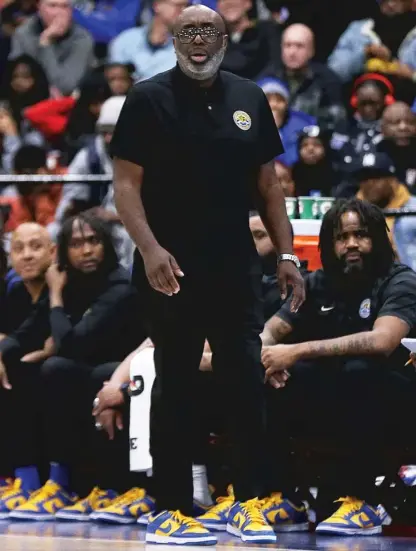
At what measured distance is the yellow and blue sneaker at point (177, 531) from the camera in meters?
5.27

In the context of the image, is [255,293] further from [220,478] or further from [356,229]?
[220,478]

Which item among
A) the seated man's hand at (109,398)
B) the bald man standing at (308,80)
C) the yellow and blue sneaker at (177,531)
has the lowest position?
the yellow and blue sneaker at (177,531)

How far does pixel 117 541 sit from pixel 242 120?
1.71 m

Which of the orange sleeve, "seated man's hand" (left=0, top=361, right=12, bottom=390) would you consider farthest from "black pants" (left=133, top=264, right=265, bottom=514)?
the orange sleeve

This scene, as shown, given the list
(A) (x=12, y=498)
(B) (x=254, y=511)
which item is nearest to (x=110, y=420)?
(A) (x=12, y=498)

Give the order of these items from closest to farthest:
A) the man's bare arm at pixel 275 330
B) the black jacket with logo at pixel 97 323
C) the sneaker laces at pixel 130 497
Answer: the man's bare arm at pixel 275 330 → the sneaker laces at pixel 130 497 → the black jacket with logo at pixel 97 323

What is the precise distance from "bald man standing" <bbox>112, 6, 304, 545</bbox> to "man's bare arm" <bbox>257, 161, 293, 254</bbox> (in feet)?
0.17

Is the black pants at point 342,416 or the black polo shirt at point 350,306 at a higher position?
the black polo shirt at point 350,306

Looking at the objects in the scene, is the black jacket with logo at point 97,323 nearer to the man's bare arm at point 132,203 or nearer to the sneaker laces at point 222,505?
the sneaker laces at point 222,505

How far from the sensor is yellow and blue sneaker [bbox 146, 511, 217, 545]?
17.3ft

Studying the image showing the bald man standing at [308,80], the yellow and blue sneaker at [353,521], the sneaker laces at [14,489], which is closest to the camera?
the yellow and blue sneaker at [353,521]

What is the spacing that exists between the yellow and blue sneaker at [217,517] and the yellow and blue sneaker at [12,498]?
3.96 ft

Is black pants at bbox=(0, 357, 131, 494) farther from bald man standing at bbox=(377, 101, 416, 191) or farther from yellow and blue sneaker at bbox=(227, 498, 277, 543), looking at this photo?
bald man standing at bbox=(377, 101, 416, 191)

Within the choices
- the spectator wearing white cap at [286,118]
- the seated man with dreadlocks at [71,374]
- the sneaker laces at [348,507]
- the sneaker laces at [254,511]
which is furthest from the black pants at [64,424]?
the spectator wearing white cap at [286,118]
